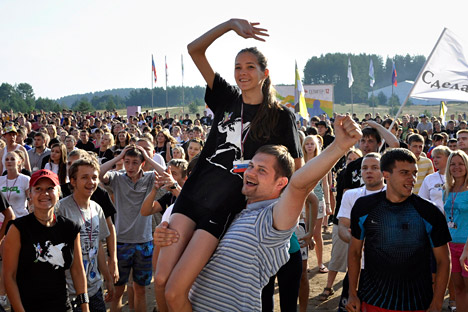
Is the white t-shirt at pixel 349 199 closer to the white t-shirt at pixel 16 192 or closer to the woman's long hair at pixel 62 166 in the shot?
the woman's long hair at pixel 62 166

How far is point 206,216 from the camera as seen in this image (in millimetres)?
3154

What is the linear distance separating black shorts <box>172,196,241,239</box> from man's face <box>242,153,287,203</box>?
0.74 feet

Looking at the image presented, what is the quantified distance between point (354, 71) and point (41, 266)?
126 m

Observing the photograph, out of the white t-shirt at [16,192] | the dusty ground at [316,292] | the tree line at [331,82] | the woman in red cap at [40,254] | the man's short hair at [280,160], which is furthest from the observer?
the tree line at [331,82]

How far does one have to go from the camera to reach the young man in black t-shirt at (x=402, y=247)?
391 cm

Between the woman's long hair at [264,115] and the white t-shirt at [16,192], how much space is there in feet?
16.1

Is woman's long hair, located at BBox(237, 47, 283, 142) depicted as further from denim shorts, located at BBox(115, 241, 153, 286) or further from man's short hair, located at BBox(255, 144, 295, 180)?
denim shorts, located at BBox(115, 241, 153, 286)

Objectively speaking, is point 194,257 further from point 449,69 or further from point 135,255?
point 449,69

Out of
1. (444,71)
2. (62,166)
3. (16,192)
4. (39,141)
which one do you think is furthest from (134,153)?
(444,71)

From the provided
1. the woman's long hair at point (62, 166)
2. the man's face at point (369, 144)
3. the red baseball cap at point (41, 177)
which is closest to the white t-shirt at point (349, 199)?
the man's face at point (369, 144)

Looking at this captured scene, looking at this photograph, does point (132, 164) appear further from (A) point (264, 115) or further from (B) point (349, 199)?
(A) point (264, 115)

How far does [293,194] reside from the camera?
2.66m

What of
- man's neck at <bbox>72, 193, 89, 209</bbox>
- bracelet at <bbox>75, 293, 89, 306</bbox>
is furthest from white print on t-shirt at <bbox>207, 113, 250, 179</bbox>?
man's neck at <bbox>72, 193, 89, 209</bbox>

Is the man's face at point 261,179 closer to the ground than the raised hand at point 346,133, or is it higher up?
closer to the ground
